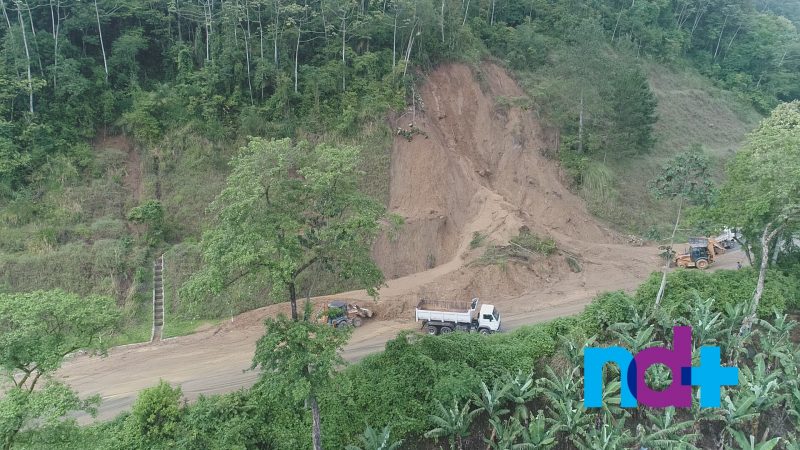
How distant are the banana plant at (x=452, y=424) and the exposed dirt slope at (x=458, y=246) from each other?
671cm

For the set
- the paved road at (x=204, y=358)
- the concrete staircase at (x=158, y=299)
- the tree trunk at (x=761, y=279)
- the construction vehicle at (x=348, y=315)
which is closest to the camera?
the paved road at (x=204, y=358)

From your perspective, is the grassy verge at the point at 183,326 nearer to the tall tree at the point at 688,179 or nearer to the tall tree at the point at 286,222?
the tall tree at the point at 286,222

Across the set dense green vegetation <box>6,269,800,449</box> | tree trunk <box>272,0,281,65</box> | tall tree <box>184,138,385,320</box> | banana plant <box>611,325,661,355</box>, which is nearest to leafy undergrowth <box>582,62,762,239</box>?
dense green vegetation <box>6,269,800,449</box>

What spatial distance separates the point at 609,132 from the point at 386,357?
2881 centimetres

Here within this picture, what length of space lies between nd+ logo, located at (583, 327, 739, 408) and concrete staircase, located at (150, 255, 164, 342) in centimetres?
2050

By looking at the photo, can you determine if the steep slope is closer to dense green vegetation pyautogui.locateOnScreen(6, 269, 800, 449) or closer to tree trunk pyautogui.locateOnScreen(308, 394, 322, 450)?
dense green vegetation pyautogui.locateOnScreen(6, 269, 800, 449)

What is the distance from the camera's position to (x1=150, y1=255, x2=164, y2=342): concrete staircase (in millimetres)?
24947

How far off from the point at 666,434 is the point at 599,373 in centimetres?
297

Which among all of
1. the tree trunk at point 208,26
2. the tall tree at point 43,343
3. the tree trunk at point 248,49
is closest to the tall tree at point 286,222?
the tall tree at point 43,343

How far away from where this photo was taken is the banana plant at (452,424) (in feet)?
55.8

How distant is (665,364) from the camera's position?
19281mm

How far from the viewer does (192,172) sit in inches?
1251

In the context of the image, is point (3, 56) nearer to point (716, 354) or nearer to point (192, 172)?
point (192, 172)

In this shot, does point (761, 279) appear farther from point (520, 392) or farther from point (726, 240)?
point (726, 240)
